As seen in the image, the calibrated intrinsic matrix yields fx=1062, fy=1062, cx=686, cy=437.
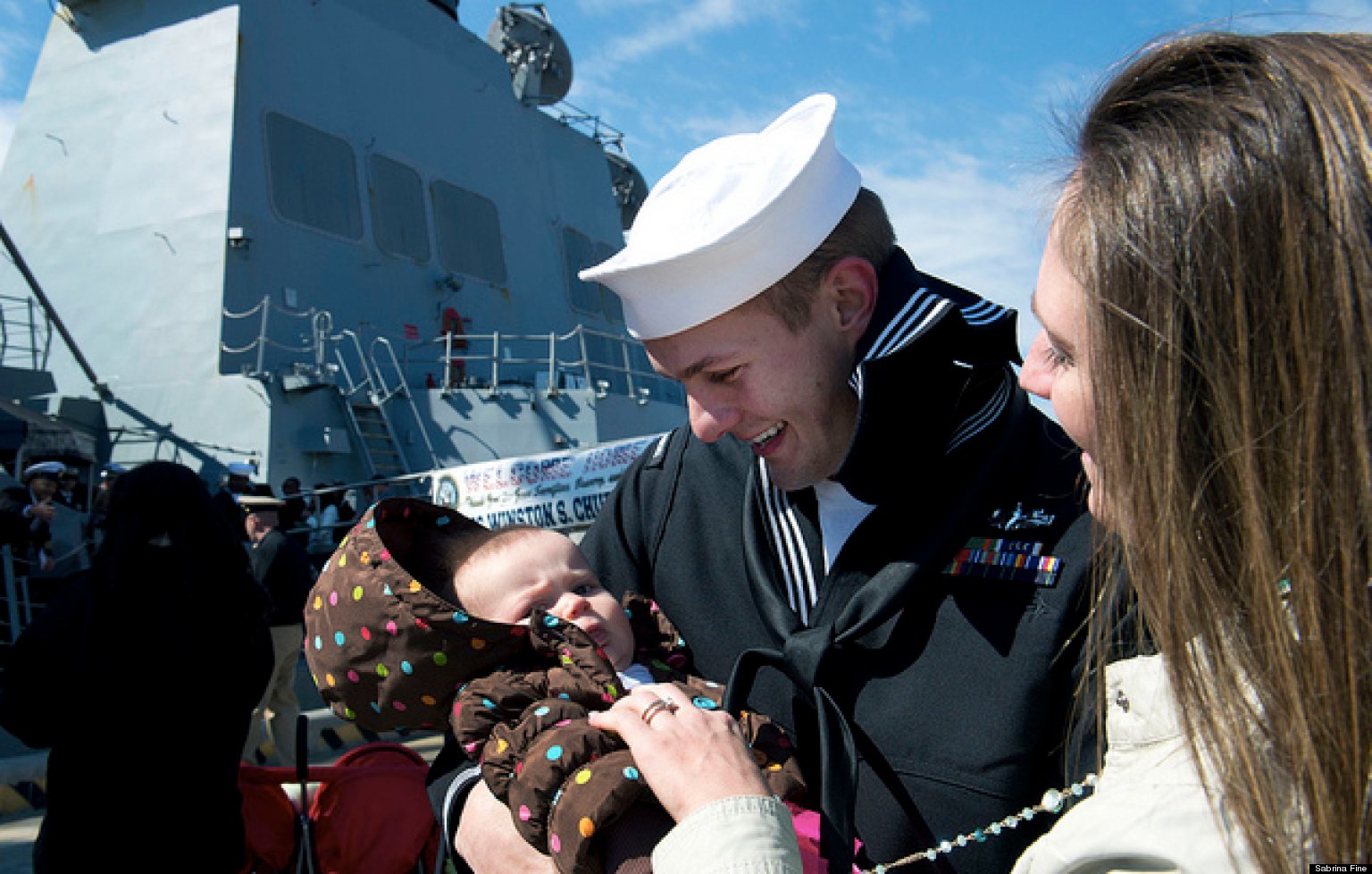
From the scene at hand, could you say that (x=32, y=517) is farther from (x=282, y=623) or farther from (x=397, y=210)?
(x=397, y=210)

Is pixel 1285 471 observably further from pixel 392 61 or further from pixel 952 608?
pixel 392 61

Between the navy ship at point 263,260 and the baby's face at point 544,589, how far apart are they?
830cm

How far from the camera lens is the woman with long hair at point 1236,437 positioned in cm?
84

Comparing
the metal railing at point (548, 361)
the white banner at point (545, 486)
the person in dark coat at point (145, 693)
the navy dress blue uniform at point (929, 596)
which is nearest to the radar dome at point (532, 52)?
the metal railing at point (548, 361)

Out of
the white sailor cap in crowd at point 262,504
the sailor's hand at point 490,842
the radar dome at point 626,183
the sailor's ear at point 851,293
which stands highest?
the radar dome at point 626,183

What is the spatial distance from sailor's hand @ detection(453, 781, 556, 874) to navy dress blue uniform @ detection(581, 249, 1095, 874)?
42 centimetres

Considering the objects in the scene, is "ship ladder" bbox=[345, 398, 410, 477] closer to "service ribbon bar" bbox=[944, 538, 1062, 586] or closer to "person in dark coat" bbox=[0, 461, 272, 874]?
"person in dark coat" bbox=[0, 461, 272, 874]

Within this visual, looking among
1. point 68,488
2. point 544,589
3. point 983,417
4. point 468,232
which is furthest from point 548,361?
point 983,417

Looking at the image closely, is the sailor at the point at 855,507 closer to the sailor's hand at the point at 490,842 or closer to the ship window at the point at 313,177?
the sailor's hand at the point at 490,842

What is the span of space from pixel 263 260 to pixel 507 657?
452 inches

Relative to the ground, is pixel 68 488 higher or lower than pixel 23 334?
lower

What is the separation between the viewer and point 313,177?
13.1 meters

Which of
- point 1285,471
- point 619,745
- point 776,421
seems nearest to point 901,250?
point 776,421

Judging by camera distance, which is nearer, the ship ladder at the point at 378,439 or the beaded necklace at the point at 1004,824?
the beaded necklace at the point at 1004,824
